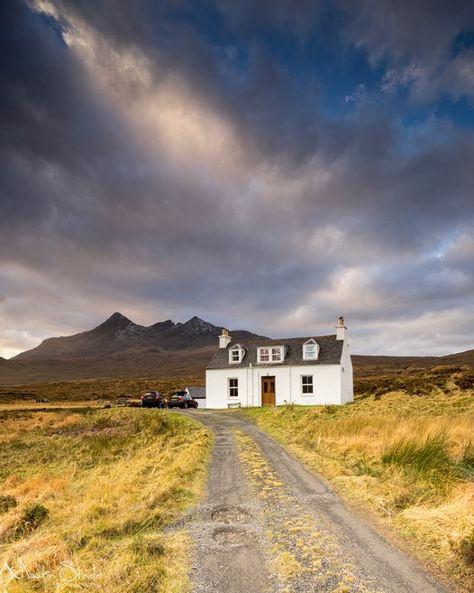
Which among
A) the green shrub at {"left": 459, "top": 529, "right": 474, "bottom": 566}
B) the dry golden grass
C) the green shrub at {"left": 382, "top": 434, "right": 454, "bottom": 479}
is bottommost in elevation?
the dry golden grass

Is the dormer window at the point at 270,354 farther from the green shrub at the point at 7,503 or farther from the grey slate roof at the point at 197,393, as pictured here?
the green shrub at the point at 7,503

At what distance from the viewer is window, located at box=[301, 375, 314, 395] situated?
38500 mm

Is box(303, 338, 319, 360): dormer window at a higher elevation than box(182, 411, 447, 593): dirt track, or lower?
higher

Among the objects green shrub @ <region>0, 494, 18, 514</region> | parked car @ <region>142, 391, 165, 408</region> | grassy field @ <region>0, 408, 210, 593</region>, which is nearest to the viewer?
grassy field @ <region>0, 408, 210, 593</region>

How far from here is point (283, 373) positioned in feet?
130

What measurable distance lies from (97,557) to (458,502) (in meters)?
6.67

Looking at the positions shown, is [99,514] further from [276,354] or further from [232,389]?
[232,389]

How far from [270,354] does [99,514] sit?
32.3m

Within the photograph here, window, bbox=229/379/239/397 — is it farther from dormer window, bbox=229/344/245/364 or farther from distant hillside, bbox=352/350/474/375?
distant hillside, bbox=352/350/474/375

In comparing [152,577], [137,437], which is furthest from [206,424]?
[152,577]

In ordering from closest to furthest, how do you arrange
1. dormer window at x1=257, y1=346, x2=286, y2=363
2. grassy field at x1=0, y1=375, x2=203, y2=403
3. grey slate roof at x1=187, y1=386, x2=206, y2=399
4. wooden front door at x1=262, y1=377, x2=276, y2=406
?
wooden front door at x1=262, y1=377, x2=276, y2=406 → dormer window at x1=257, y1=346, x2=286, y2=363 → grey slate roof at x1=187, y1=386, x2=206, y2=399 → grassy field at x1=0, y1=375, x2=203, y2=403

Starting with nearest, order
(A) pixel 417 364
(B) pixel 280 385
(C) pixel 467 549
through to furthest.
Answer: (C) pixel 467 549 < (B) pixel 280 385 < (A) pixel 417 364

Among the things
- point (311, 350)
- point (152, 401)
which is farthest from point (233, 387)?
point (152, 401)

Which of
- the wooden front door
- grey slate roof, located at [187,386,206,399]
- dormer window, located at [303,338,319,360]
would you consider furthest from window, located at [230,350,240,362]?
grey slate roof, located at [187,386,206,399]
